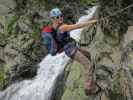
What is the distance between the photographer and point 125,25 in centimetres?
1076

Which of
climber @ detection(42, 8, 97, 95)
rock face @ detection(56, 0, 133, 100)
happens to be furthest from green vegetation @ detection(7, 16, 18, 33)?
climber @ detection(42, 8, 97, 95)

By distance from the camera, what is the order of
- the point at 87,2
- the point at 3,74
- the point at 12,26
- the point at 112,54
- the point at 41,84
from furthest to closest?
the point at 87,2
the point at 12,26
the point at 3,74
the point at 41,84
the point at 112,54

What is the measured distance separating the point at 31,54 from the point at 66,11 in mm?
4252

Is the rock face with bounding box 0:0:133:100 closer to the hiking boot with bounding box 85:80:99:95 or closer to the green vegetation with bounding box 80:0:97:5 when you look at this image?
the hiking boot with bounding box 85:80:99:95

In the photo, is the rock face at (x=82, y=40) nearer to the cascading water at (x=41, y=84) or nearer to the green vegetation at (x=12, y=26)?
the green vegetation at (x=12, y=26)

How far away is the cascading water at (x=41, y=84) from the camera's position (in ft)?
59.1

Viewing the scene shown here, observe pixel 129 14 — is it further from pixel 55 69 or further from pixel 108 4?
pixel 55 69

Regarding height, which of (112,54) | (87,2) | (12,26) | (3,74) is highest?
(112,54)

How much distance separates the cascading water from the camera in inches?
709

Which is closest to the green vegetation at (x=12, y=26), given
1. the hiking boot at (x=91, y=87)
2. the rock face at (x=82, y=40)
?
the rock face at (x=82, y=40)

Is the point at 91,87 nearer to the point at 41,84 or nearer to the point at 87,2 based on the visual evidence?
the point at 41,84

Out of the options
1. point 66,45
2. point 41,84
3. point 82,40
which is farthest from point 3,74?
point 66,45

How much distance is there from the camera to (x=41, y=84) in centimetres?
1852

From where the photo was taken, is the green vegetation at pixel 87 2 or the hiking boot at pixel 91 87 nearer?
the hiking boot at pixel 91 87
